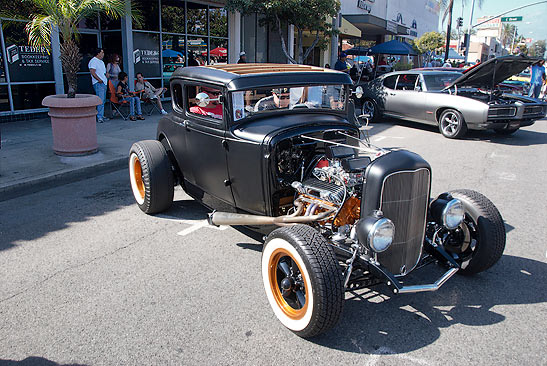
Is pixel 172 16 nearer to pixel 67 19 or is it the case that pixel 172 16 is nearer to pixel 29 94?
pixel 29 94

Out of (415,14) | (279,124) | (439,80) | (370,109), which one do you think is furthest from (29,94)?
(415,14)

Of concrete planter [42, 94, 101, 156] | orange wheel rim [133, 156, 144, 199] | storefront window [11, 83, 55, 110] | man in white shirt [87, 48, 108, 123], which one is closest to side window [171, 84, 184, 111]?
orange wheel rim [133, 156, 144, 199]

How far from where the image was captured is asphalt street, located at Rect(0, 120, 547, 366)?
289cm

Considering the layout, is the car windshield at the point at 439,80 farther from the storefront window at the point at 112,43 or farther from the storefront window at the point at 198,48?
the storefront window at the point at 112,43

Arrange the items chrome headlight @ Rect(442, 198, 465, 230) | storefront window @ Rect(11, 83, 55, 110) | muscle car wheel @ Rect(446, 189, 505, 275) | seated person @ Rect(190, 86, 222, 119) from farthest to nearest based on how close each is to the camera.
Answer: storefront window @ Rect(11, 83, 55, 110) → seated person @ Rect(190, 86, 222, 119) → muscle car wheel @ Rect(446, 189, 505, 275) → chrome headlight @ Rect(442, 198, 465, 230)

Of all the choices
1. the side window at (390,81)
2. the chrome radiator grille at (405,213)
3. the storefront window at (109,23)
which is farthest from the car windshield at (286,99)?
the storefront window at (109,23)

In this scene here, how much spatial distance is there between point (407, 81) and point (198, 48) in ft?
24.7

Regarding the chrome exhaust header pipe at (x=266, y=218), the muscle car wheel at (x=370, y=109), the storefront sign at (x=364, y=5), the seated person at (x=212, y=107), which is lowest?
the chrome exhaust header pipe at (x=266, y=218)

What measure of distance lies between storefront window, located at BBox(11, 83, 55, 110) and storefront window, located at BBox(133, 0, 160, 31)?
11.8 feet

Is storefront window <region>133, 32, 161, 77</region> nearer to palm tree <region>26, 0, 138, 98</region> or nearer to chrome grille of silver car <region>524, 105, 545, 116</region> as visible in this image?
palm tree <region>26, 0, 138, 98</region>

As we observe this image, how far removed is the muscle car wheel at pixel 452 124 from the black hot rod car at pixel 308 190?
6.43m

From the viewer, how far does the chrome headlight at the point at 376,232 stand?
291cm

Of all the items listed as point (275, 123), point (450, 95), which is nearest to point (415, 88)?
point (450, 95)

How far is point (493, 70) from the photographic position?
892 cm
